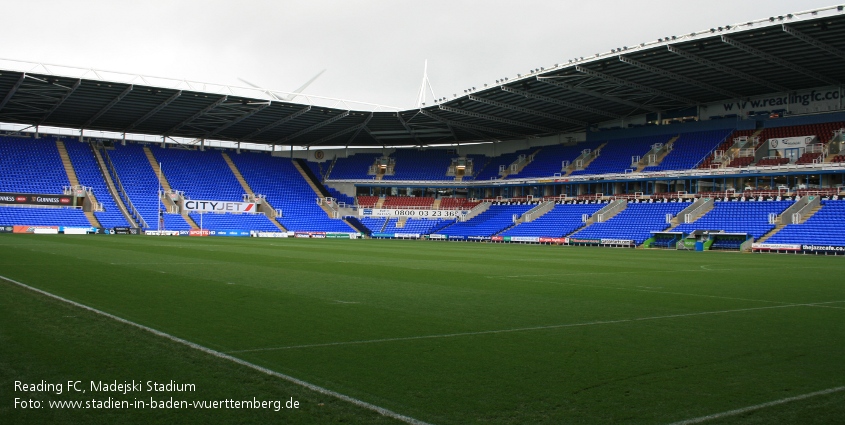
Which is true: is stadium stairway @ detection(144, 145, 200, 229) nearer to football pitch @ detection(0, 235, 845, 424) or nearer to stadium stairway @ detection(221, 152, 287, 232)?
stadium stairway @ detection(221, 152, 287, 232)

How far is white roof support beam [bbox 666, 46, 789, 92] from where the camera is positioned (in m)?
41.0

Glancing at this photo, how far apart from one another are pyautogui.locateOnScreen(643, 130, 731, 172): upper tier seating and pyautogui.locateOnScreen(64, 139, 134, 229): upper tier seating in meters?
47.3

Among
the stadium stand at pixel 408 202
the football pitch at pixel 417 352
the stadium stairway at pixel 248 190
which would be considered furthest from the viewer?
the stadium stand at pixel 408 202

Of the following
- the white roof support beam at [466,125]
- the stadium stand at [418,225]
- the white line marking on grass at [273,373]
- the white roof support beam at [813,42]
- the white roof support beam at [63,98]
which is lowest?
the stadium stand at [418,225]

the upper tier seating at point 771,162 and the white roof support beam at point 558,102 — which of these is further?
the white roof support beam at point 558,102

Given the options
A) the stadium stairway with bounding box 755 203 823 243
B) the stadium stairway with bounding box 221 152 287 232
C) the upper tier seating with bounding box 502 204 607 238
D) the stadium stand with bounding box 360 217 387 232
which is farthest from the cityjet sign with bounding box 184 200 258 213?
the stadium stairway with bounding box 755 203 823 243

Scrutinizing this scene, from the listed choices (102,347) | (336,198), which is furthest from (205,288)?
(336,198)

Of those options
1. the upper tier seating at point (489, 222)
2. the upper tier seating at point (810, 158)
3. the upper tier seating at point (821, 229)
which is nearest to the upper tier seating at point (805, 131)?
the upper tier seating at point (810, 158)

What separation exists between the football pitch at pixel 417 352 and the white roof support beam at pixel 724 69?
91.2ft

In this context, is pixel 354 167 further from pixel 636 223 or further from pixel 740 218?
pixel 740 218

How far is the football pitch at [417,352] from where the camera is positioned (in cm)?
569

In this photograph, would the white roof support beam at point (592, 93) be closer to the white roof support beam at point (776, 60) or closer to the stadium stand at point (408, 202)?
the white roof support beam at point (776, 60)

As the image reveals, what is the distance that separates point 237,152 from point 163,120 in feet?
43.2

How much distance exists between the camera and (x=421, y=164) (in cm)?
7644
